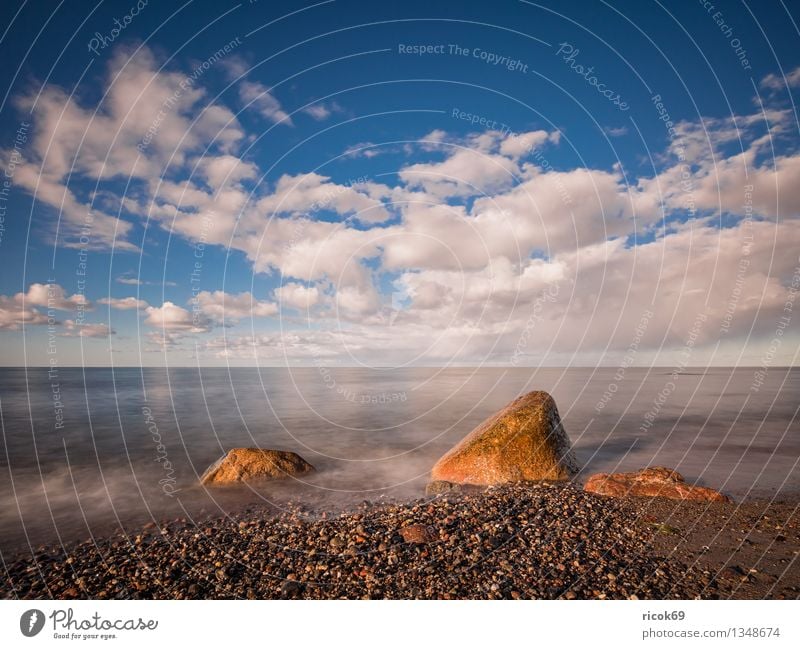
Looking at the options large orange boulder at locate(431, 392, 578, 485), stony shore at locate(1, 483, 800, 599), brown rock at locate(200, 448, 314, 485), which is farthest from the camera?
brown rock at locate(200, 448, 314, 485)

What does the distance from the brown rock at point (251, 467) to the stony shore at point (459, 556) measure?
344cm

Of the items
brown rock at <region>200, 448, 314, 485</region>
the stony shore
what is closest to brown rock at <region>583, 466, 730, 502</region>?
the stony shore

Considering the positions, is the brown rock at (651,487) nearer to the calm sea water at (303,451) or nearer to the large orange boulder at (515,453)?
the large orange boulder at (515,453)

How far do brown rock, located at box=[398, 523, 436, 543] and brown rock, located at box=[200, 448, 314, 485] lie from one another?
7.26 meters

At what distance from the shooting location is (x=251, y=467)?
47.5ft

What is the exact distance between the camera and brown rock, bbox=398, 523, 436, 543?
8500mm

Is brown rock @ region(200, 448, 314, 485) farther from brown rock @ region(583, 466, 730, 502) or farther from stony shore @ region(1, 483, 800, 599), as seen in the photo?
brown rock @ region(583, 466, 730, 502)

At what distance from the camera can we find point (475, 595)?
671 centimetres

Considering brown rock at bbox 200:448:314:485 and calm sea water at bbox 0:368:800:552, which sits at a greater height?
brown rock at bbox 200:448:314:485

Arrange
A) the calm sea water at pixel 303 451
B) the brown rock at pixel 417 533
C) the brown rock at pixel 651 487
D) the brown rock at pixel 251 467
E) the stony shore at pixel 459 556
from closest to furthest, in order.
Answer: the stony shore at pixel 459 556 → the brown rock at pixel 417 533 → the brown rock at pixel 651 487 → the calm sea water at pixel 303 451 → the brown rock at pixel 251 467

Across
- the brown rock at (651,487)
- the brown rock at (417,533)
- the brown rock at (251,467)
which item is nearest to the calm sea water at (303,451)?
the brown rock at (251,467)

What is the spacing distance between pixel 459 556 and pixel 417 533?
122 cm

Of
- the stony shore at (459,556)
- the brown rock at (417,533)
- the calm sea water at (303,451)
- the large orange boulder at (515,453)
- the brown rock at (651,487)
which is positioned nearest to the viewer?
the stony shore at (459,556)

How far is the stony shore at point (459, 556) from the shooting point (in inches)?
275
